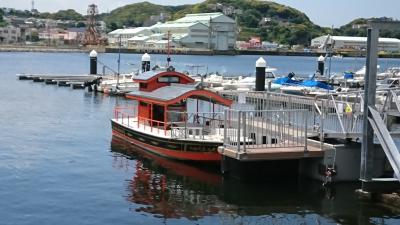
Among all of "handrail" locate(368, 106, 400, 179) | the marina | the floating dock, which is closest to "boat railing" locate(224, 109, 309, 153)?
the marina

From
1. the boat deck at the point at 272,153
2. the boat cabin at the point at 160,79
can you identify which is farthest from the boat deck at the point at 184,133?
the boat deck at the point at 272,153

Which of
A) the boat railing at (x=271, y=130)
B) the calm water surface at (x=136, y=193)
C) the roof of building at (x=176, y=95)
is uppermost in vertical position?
the roof of building at (x=176, y=95)

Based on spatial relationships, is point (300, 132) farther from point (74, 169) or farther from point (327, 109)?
point (74, 169)

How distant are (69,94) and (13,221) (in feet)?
159

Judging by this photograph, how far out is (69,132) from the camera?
38.9m

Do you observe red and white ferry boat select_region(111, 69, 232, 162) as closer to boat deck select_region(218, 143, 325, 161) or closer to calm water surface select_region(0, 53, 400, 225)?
calm water surface select_region(0, 53, 400, 225)

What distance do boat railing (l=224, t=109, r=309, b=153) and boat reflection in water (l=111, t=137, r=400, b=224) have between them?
1.49 meters

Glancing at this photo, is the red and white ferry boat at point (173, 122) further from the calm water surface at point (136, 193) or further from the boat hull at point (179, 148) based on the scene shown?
the calm water surface at point (136, 193)

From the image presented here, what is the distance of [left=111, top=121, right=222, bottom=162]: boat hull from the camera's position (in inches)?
1074

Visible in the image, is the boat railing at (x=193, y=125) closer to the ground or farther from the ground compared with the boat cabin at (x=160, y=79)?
closer to the ground

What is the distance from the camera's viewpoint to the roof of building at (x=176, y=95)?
2977 cm

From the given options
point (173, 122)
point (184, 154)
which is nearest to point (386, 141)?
point (184, 154)

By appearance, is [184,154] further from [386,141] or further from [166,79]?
[386,141]

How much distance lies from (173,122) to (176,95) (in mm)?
1314
